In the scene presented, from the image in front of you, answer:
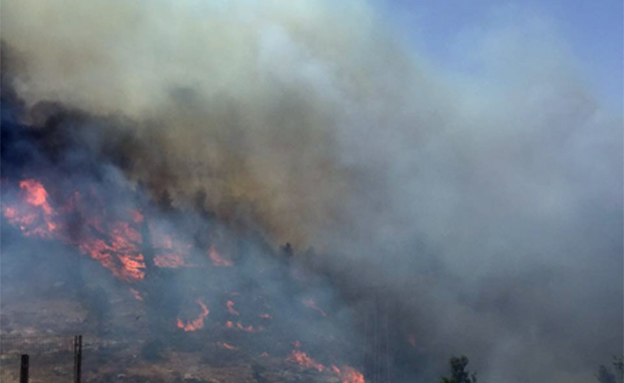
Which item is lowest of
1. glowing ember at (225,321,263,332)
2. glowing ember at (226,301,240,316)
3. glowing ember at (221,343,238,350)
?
glowing ember at (221,343,238,350)

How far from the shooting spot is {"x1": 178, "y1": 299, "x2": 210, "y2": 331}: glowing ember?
6538cm

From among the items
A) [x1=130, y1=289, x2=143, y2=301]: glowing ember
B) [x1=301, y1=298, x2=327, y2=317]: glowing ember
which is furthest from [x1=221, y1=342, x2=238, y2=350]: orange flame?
[x1=301, y1=298, x2=327, y2=317]: glowing ember

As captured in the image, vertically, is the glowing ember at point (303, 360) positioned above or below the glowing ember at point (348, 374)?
above

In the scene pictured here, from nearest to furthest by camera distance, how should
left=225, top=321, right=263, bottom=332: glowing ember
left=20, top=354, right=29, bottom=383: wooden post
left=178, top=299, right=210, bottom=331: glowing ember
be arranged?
1. left=20, top=354, right=29, bottom=383: wooden post
2. left=178, top=299, right=210, bottom=331: glowing ember
3. left=225, top=321, right=263, bottom=332: glowing ember

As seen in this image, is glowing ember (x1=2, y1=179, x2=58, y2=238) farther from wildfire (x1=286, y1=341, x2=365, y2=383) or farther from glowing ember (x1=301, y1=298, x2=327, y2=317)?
glowing ember (x1=301, y1=298, x2=327, y2=317)

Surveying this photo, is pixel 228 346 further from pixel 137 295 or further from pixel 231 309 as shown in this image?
pixel 137 295

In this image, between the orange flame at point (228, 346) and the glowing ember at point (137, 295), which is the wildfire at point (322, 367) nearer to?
the orange flame at point (228, 346)

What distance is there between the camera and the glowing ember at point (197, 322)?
2574 inches

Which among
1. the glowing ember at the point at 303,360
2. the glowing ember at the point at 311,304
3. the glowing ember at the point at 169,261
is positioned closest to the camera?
the glowing ember at the point at 303,360

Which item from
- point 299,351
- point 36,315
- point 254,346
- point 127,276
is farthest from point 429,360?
point 36,315

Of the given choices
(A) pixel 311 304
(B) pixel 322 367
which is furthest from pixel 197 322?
(A) pixel 311 304

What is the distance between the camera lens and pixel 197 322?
66.6 m

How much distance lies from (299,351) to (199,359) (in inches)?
456

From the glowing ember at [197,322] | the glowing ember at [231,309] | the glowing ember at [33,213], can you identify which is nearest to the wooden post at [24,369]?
the glowing ember at [197,322]
